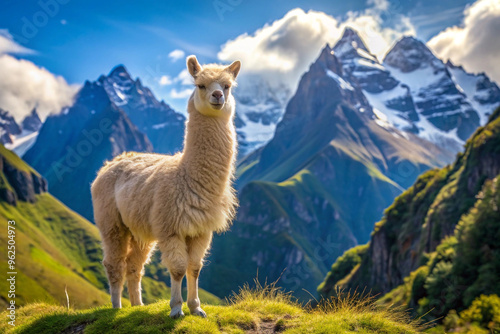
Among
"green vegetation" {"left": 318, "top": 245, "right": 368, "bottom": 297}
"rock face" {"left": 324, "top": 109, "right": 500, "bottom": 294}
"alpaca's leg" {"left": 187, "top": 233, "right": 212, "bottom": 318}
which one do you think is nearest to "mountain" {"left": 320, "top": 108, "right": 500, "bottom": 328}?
"rock face" {"left": 324, "top": 109, "right": 500, "bottom": 294}

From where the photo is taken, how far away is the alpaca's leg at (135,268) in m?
12.1

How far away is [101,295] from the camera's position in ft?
585

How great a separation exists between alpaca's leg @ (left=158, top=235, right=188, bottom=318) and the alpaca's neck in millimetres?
1734

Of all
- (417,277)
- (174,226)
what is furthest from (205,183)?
(417,277)

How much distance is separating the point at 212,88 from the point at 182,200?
3.08m

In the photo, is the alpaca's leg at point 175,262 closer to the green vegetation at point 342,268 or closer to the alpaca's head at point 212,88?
the alpaca's head at point 212,88

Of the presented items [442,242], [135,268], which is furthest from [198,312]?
[442,242]

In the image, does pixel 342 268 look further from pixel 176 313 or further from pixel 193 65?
pixel 193 65

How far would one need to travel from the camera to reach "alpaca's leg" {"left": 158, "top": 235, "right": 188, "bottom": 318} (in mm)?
9180

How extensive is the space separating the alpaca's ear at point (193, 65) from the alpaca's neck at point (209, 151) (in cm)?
112

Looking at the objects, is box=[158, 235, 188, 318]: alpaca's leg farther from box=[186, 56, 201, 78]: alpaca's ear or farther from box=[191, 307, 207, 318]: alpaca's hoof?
box=[186, 56, 201, 78]: alpaca's ear

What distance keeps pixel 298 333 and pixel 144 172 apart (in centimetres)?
629

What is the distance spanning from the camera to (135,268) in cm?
1220

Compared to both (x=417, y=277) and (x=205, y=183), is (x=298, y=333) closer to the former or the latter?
(x=205, y=183)
